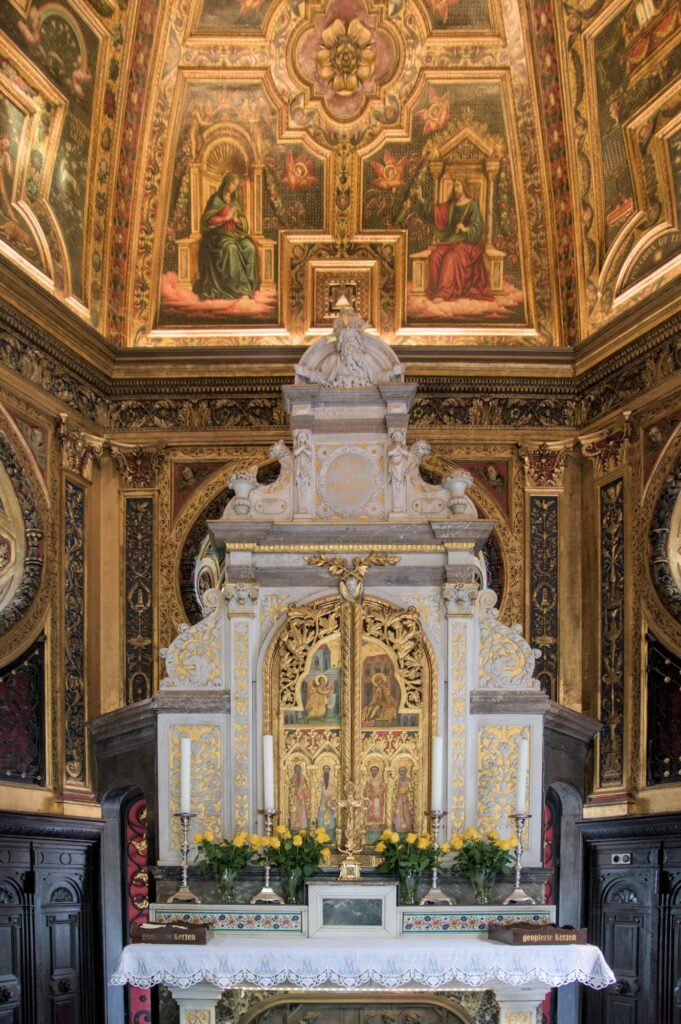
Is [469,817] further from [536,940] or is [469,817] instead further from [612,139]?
[612,139]

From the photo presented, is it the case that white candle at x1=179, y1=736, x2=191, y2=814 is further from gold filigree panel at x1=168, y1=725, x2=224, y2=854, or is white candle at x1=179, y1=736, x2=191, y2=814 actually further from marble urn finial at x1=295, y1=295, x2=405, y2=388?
marble urn finial at x1=295, y1=295, x2=405, y2=388

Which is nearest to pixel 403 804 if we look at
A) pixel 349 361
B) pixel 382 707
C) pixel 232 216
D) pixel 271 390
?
pixel 382 707

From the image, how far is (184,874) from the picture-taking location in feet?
31.5

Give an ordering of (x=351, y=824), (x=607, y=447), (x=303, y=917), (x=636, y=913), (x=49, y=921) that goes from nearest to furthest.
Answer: (x=303, y=917) → (x=351, y=824) → (x=49, y=921) → (x=636, y=913) → (x=607, y=447)

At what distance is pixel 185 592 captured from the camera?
41.8 ft

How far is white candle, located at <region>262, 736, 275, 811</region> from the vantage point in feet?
32.1

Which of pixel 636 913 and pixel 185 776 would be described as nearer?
pixel 185 776

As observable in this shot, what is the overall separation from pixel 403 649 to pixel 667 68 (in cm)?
583

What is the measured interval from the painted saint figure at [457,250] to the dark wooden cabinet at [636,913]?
5.73m

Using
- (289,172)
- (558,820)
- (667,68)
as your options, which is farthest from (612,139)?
(558,820)

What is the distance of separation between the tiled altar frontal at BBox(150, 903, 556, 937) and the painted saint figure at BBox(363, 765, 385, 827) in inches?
31.4

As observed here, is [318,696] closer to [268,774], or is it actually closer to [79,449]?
[268,774]

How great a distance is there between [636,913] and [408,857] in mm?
2508

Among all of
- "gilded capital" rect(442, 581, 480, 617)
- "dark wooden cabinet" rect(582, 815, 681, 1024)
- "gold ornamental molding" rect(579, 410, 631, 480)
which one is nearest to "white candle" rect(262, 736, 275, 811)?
"gilded capital" rect(442, 581, 480, 617)
